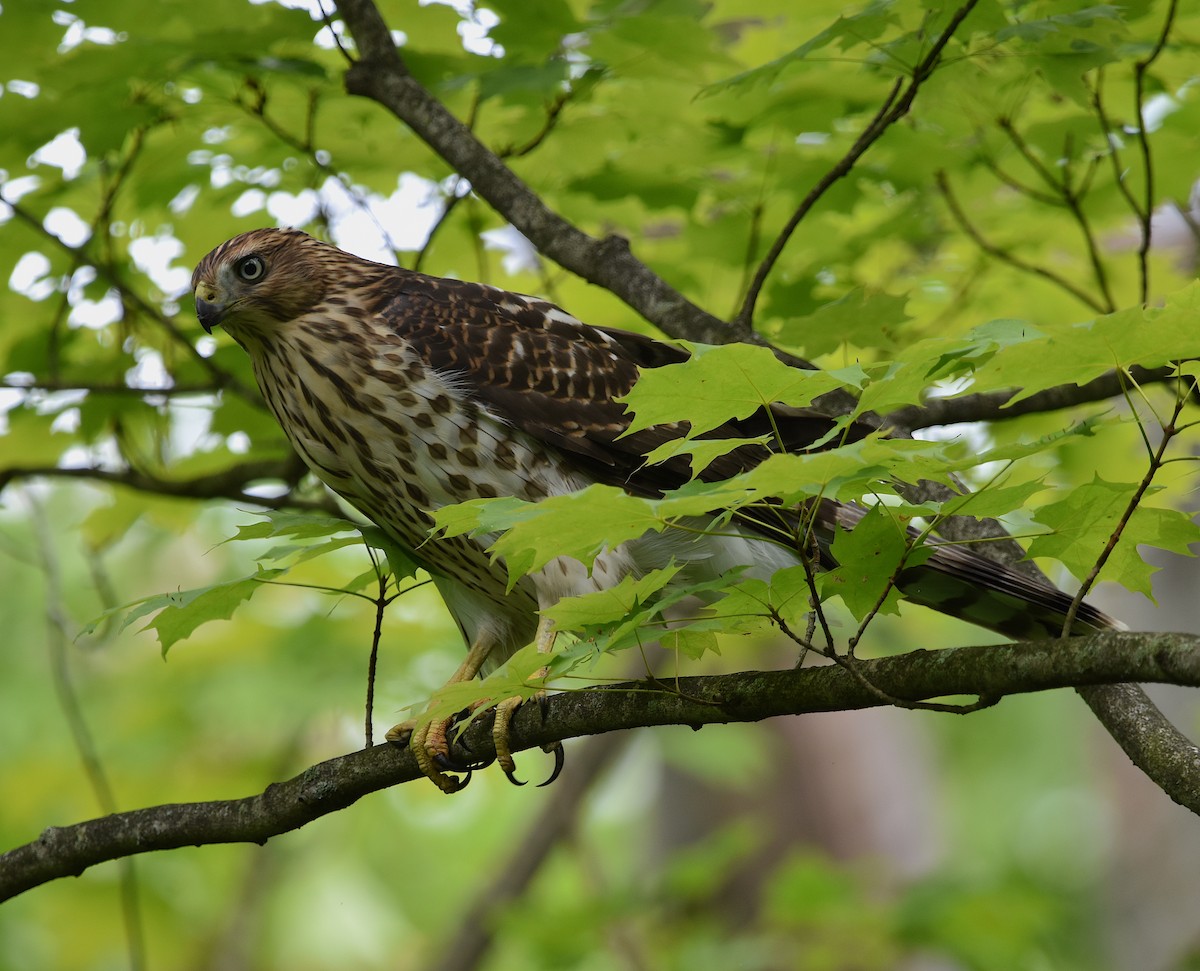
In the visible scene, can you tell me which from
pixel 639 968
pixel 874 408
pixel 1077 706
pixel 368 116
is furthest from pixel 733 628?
pixel 1077 706

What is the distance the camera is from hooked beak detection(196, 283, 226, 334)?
358cm

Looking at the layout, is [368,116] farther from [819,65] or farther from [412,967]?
[412,967]

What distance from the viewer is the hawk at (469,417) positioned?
11.3ft

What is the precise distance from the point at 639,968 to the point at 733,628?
3.92 m

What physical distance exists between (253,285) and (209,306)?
134 millimetres

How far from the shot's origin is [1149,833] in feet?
29.8

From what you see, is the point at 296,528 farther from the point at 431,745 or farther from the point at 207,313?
the point at 207,313

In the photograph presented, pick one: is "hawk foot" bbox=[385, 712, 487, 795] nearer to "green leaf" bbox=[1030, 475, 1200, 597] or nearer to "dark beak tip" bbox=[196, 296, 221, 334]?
"dark beak tip" bbox=[196, 296, 221, 334]

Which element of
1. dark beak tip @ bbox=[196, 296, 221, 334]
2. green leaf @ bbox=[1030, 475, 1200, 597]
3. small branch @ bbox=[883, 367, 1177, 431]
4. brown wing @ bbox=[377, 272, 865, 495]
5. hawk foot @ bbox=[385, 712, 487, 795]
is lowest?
green leaf @ bbox=[1030, 475, 1200, 597]

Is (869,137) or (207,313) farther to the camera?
(207,313)

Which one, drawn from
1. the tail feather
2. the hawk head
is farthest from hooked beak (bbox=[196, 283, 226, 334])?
the tail feather

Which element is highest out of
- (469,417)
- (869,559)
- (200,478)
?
(200,478)

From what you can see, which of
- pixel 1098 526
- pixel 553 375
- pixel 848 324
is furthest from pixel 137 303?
pixel 1098 526

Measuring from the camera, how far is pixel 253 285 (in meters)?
3.64
